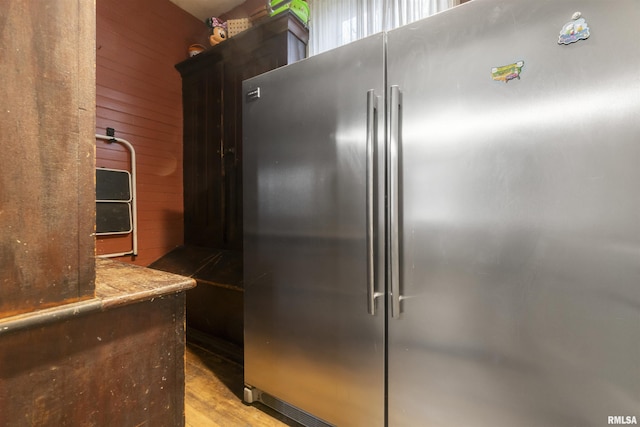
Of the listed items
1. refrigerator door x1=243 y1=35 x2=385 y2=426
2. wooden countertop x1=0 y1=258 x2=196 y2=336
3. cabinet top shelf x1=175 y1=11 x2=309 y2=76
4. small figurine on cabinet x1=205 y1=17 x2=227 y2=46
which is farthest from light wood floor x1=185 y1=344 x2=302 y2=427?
small figurine on cabinet x1=205 y1=17 x2=227 y2=46

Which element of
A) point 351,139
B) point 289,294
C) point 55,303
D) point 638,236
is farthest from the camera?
point 289,294

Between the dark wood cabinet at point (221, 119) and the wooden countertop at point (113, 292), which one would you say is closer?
the wooden countertop at point (113, 292)

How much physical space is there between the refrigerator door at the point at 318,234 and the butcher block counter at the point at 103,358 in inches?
23.4

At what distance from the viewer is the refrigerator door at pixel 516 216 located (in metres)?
0.78

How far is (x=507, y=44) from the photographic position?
902mm

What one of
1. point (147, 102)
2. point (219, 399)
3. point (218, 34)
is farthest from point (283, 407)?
point (218, 34)

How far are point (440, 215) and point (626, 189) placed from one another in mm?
482

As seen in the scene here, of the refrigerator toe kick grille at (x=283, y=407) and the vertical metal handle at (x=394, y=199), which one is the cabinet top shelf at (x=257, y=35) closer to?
the vertical metal handle at (x=394, y=199)

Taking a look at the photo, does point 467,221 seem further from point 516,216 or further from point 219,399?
point 219,399

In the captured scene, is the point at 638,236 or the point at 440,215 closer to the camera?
the point at 638,236

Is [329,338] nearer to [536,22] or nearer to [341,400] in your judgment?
[341,400]

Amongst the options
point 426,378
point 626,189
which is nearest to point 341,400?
point 426,378

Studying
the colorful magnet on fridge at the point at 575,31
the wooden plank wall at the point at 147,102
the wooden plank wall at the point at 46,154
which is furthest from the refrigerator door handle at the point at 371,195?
the wooden plank wall at the point at 147,102

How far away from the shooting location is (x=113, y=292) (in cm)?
72
